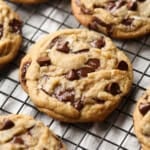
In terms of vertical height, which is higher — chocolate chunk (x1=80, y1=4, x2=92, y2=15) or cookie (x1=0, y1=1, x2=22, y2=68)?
chocolate chunk (x1=80, y1=4, x2=92, y2=15)

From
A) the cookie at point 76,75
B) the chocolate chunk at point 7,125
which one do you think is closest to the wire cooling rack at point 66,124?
the cookie at point 76,75

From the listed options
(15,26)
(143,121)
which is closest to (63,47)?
(15,26)

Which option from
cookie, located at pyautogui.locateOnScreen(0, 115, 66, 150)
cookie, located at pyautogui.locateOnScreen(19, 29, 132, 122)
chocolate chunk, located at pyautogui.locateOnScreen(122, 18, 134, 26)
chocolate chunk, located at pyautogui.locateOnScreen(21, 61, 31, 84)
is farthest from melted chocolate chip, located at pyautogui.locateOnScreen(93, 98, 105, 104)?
chocolate chunk, located at pyautogui.locateOnScreen(122, 18, 134, 26)

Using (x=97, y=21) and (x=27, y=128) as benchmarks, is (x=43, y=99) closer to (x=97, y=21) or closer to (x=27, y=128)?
(x=27, y=128)

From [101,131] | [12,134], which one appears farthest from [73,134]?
[12,134]

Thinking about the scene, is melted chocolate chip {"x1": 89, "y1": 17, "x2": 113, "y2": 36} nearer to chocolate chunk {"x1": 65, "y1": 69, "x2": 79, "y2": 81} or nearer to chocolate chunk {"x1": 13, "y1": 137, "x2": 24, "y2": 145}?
chocolate chunk {"x1": 65, "y1": 69, "x2": 79, "y2": 81}

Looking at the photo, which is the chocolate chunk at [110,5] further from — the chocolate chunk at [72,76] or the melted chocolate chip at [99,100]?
the melted chocolate chip at [99,100]
